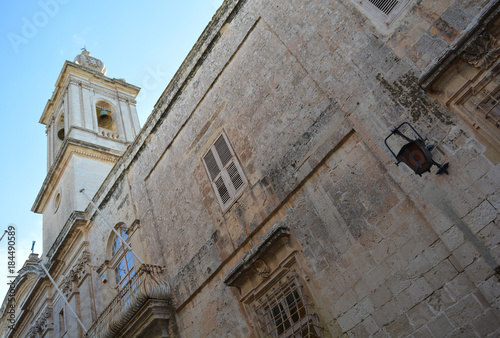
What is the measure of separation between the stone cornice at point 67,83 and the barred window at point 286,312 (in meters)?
18.1

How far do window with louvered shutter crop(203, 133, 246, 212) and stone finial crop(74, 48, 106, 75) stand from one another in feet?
59.9

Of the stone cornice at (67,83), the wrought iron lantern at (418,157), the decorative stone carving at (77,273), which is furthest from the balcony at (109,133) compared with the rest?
the wrought iron lantern at (418,157)

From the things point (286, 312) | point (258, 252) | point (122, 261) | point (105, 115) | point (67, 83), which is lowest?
point (286, 312)

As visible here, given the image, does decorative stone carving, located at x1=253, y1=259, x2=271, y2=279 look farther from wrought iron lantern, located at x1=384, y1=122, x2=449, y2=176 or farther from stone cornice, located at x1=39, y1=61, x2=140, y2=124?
stone cornice, located at x1=39, y1=61, x2=140, y2=124

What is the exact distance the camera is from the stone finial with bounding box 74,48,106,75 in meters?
24.3

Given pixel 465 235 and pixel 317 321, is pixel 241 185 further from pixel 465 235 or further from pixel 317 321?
pixel 465 235

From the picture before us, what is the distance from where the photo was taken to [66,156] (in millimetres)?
16656

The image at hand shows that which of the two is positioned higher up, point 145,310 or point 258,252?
point 145,310

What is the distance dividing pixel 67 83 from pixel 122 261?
12.7 metres

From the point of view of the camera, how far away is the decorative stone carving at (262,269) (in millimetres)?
6770

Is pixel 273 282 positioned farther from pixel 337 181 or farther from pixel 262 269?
pixel 337 181

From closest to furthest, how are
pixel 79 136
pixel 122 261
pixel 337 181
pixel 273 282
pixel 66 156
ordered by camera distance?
pixel 337 181, pixel 273 282, pixel 122 261, pixel 66 156, pixel 79 136

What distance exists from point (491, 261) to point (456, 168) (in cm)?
112

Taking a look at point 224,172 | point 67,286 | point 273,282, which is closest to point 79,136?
point 67,286
